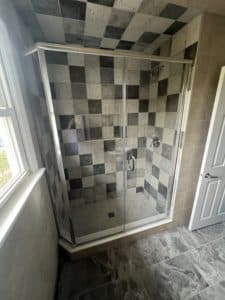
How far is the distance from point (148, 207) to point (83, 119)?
1602 mm

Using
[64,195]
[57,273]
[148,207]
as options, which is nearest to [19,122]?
[64,195]

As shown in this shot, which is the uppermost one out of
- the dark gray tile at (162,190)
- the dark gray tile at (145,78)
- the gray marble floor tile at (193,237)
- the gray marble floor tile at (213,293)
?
the dark gray tile at (145,78)

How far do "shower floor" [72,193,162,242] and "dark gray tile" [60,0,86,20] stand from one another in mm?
2122

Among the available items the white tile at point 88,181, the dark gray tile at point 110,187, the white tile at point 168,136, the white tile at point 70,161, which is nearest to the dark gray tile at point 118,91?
the white tile at point 168,136

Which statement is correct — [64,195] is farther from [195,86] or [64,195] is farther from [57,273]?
[195,86]

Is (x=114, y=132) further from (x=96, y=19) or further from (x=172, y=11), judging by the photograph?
(x=172, y=11)

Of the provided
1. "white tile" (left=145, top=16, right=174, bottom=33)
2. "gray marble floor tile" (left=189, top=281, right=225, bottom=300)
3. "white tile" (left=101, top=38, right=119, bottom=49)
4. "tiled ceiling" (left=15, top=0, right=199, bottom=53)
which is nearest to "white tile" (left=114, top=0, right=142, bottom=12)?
"tiled ceiling" (left=15, top=0, right=199, bottom=53)

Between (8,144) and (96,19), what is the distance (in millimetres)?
1250

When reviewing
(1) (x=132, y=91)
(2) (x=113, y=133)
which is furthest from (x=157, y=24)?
(2) (x=113, y=133)

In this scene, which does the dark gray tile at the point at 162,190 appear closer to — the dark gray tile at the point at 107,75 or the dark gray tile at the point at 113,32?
the dark gray tile at the point at 107,75

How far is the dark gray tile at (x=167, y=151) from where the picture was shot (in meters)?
1.67

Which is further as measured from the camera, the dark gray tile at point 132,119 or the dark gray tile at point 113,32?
the dark gray tile at point 132,119

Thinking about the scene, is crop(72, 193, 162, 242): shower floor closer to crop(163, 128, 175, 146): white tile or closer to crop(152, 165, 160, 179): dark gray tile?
crop(152, 165, 160, 179): dark gray tile

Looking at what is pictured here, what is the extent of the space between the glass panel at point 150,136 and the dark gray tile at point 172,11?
400 millimetres
